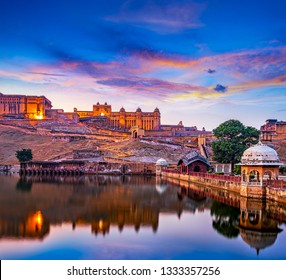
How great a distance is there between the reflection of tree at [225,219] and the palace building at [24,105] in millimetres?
53382

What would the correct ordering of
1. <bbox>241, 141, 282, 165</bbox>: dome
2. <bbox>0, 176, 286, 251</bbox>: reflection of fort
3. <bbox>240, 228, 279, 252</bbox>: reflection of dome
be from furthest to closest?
1. <bbox>241, 141, 282, 165</bbox>: dome
2. <bbox>0, 176, 286, 251</bbox>: reflection of fort
3. <bbox>240, 228, 279, 252</bbox>: reflection of dome

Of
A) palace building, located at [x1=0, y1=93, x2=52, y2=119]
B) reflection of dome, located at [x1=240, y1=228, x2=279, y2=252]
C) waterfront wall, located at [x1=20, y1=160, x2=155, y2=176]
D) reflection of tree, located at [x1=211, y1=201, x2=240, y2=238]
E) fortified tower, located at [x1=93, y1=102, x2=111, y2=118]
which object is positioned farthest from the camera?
fortified tower, located at [x1=93, y1=102, x2=111, y2=118]

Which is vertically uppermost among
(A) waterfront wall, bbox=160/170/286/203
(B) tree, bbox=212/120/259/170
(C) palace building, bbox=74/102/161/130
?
(C) palace building, bbox=74/102/161/130

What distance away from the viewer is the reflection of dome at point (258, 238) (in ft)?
29.4

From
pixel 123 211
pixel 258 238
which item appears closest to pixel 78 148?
pixel 123 211

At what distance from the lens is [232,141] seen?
2888cm

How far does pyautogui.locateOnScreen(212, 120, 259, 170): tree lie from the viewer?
28175 millimetres

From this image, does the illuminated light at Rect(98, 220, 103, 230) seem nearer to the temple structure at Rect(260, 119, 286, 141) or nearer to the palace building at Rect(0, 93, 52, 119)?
the temple structure at Rect(260, 119, 286, 141)

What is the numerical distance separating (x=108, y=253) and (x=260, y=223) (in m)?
5.00

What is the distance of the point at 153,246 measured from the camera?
870cm

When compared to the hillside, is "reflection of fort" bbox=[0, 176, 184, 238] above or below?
below

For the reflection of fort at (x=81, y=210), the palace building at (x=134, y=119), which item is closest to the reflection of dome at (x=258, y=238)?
the reflection of fort at (x=81, y=210)

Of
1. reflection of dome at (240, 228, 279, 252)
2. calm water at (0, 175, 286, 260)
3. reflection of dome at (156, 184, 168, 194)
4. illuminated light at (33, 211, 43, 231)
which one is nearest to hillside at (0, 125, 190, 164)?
reflection of dome at (156, 184, 168, 194)

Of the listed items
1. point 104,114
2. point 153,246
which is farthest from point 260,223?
point 104,114
